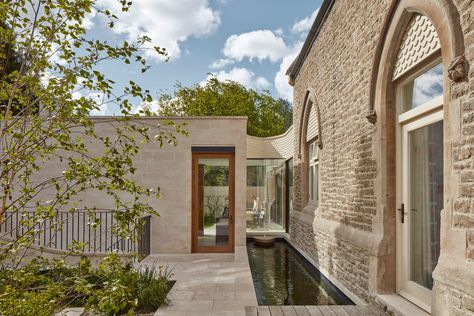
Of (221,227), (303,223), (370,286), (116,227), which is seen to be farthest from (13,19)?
(303,223)

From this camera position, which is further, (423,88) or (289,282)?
(289,282)

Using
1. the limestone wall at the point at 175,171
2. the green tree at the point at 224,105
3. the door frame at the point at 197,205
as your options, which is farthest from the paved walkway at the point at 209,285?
the green tree at the point at 224,105

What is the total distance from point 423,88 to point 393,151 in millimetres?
924

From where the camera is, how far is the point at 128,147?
2379 millimetres

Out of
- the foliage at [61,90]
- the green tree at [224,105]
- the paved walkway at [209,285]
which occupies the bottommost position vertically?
the paved walkway at [209,285]

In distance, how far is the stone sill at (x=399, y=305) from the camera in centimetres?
393

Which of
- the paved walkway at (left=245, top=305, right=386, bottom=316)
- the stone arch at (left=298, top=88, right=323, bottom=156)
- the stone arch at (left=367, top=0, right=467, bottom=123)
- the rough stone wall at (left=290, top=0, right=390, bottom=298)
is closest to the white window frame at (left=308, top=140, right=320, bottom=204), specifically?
the stone arch at (left=298, top=88, right=323, bottom=156)

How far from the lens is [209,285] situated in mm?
5680

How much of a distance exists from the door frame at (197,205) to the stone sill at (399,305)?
431 cm

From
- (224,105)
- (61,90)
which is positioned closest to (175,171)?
(61,90)

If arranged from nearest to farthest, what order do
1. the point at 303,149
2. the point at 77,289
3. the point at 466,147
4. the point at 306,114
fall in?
the point at 77,289
the point at 466,147
the point at 306,114
the point at 303,149

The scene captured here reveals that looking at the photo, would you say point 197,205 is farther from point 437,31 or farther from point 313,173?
point 437,31

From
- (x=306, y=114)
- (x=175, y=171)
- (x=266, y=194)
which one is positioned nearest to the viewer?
(x=175, y=171)

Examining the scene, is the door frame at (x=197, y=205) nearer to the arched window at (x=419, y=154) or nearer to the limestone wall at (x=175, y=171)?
the limestone wall at (x=175, y=171)
